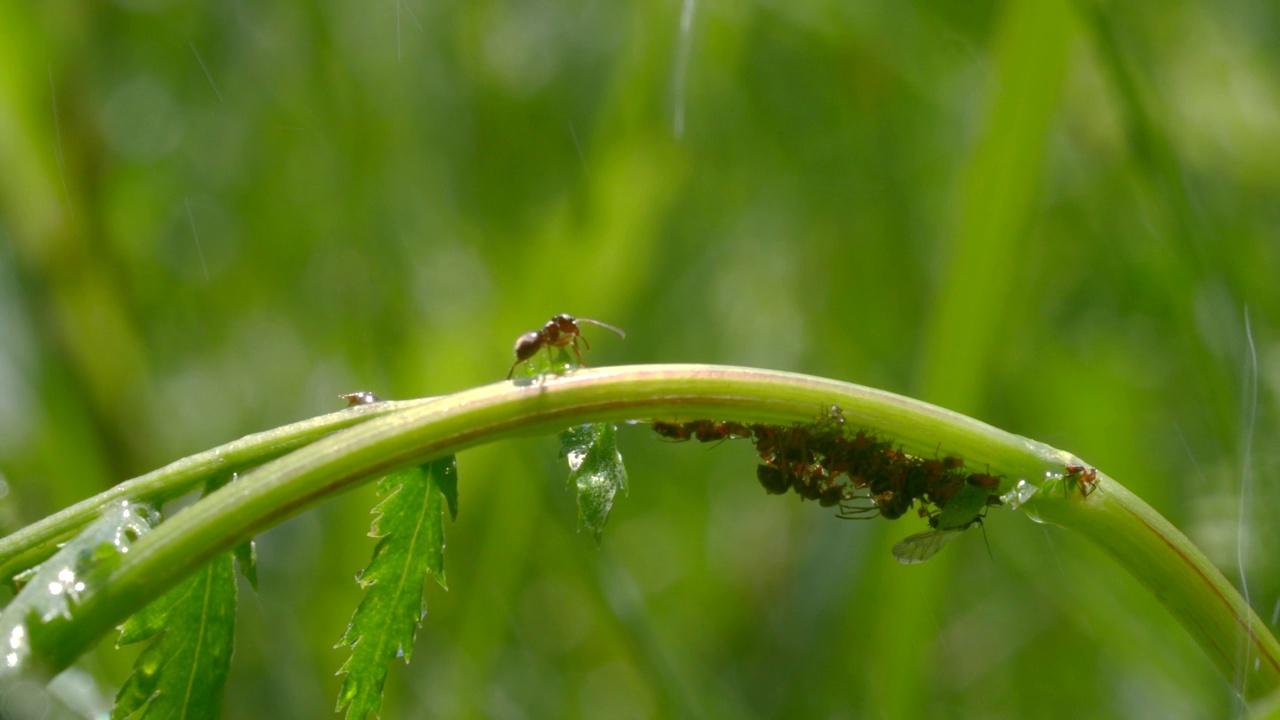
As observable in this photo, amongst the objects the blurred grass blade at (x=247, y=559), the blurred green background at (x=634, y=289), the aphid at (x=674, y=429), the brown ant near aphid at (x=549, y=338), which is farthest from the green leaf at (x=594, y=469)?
the blurred green background at (x=634, y=289)

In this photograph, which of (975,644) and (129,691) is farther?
(975,644)

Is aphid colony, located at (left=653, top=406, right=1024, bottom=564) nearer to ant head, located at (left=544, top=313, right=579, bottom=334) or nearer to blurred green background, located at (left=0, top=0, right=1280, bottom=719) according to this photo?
ant head, located at (left=544, top=313, right=579, bottom=334)

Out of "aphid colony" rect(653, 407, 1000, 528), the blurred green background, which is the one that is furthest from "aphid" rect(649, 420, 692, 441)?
the blurred green background

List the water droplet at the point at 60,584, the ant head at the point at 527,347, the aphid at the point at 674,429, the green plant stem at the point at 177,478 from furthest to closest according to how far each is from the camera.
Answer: the ant head at the point at 527,347 < the aphid at the point at 674,429 < the green plant stem at the point at 177,478 < the water droplet at the point at 60,584

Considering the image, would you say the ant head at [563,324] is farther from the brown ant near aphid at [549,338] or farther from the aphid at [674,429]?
the aphid at [674,429]

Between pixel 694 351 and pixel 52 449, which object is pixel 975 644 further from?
pixel 52 449

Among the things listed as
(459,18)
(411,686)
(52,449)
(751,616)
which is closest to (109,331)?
(52,449)
